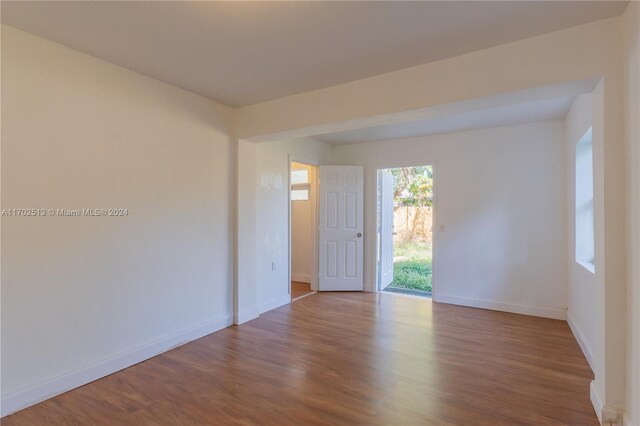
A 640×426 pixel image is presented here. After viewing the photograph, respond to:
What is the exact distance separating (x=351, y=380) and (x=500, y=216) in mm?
3069

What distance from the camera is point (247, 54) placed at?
2.38 meters

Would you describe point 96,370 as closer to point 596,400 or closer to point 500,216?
point 596,400

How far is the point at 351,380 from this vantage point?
242cm

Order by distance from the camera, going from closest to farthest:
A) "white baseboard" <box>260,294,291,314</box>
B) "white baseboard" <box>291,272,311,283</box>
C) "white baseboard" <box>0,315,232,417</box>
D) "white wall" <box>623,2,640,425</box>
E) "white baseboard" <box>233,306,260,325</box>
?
"white wall" <box>623,2,640,425</box> < "white baseboard" <box>0,315,232,417</box> < "white baseboard" <box>233,306,260,325</box> < "white baseboard" <box>260,294,291,314</box> < "white baseboard" <box>291,272,311,283</box>

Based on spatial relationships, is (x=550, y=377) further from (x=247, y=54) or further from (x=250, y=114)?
(x=250, y=114)

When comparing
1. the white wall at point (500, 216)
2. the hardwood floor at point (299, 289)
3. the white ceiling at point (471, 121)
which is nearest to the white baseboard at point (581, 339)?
the white wall at point (500, 216)

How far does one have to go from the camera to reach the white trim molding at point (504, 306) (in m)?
3.87

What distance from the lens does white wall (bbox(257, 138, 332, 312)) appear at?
13.6 feet

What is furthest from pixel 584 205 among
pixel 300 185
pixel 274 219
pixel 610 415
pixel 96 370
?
pixel 96 370

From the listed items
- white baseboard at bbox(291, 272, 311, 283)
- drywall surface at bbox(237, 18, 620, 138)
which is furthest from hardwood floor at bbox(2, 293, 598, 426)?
white baseboard at bbox(291, 272, 311, 283)

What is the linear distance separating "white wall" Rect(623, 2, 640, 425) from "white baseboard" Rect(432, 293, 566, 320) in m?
2.33

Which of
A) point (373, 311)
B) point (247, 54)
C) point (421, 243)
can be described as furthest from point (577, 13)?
point (421, 243)

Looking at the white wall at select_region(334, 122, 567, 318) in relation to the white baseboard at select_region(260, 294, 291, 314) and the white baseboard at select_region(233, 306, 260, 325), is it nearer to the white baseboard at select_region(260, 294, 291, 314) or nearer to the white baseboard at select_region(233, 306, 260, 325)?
the white baseboard at select_region(260, 294, 291, 314)

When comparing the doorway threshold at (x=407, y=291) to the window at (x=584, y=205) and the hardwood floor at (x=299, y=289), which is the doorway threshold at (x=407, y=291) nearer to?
the hardwood floor at (x=299, y=289)
